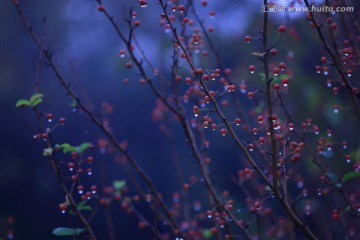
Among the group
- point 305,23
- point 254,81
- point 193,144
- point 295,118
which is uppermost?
point 305,23

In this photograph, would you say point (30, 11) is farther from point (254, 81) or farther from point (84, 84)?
point (254, 81)

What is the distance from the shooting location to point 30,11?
589 cm

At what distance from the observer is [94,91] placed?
6156 millimetres

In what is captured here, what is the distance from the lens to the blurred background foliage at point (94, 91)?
16.6ft

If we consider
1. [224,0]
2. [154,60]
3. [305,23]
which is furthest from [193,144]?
[224,0]

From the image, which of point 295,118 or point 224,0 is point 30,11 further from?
point 295,118

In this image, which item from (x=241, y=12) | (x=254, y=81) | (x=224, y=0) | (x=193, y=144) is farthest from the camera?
(x=224, y=0)

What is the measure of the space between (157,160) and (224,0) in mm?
2571

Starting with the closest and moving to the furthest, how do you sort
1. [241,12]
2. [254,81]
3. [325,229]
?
[325,229], [254,81], [241,12]

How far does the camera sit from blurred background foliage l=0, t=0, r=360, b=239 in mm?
5070

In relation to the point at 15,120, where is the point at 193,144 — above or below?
below

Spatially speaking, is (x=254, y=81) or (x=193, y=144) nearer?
(x=193, y=144)

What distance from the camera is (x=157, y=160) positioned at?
241 inches

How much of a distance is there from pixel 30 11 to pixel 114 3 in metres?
1.21
